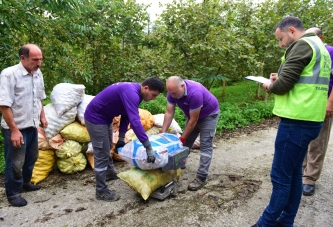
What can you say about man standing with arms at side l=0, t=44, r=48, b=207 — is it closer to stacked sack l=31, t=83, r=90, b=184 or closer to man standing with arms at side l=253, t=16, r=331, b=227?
stacked sack l=31, t=83, r=90, b=184

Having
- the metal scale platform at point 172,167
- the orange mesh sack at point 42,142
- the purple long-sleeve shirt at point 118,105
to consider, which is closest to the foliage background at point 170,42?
the orange mesh sack at point 42,142

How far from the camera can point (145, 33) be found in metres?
7.77

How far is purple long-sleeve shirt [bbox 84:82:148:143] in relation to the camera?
2980 millimetres

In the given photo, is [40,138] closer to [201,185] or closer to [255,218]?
[201,185]

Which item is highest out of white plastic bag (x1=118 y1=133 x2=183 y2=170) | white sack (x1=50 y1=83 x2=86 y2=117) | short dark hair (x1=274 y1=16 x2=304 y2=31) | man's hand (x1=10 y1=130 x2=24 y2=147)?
short dark hair (x1=274 y1=16 x2=304 y2=31)

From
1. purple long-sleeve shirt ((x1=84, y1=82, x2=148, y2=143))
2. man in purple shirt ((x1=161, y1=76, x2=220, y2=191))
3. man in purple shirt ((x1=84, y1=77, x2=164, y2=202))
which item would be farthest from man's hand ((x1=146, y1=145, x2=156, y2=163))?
man in purple shirt ((x1=161, y1=76, x2=220, y2=191))

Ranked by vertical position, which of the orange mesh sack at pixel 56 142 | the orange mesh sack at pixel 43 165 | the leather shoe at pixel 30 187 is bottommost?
the leather shoe at pixel 30 187

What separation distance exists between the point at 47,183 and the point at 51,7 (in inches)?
98.6

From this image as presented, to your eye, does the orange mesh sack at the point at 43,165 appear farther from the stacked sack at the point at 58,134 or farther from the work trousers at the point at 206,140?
the work trousers at the point at 206,140

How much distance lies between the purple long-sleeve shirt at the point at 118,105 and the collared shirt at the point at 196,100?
0.66m

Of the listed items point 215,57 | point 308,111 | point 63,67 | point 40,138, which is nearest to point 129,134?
point 40,138

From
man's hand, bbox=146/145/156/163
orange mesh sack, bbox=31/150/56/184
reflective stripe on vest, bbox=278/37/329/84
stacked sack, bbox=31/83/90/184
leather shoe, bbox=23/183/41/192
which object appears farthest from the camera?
stacked sack, bbox=31/83/90/184

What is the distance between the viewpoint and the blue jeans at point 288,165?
230cm

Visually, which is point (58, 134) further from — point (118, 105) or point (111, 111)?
point (118, 105)
